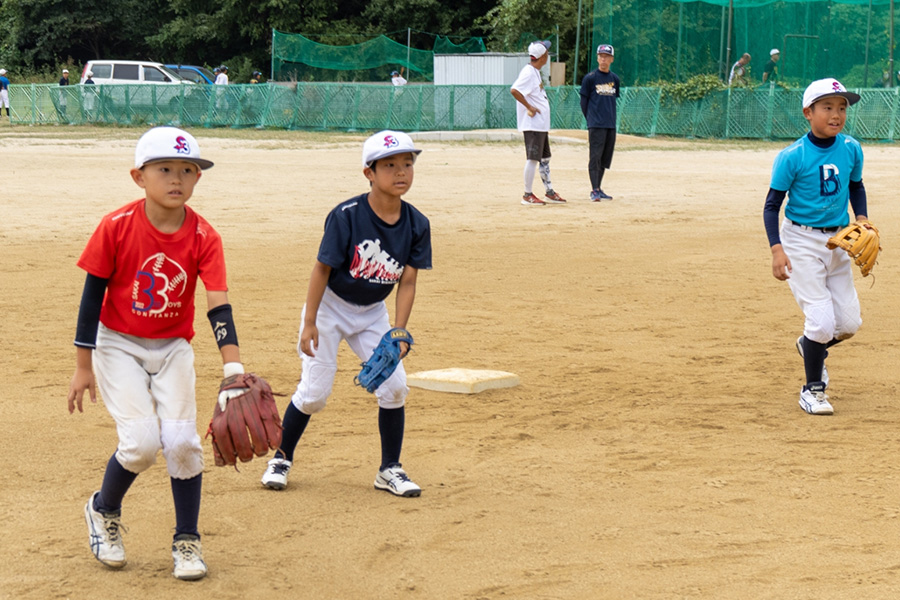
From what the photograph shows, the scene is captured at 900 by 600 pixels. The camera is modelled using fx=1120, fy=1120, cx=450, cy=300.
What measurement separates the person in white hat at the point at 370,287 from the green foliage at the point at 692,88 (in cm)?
2499

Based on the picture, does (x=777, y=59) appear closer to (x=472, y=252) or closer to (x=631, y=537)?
(x=472, y=252)

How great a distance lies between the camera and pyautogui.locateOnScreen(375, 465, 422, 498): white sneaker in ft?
15.1

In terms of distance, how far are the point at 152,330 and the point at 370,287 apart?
1045mm

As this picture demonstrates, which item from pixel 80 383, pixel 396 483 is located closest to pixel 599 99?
pixel 396 483

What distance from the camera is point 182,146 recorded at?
369 cm

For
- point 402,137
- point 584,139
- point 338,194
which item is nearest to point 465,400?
point 402,137

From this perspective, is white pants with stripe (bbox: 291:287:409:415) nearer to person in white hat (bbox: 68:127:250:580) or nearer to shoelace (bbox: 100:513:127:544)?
person in white hat (bbox: 68:127:250:580)

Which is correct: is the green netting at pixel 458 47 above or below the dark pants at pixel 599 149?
above

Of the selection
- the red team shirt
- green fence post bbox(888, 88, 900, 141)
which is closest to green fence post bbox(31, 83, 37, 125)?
green fence post bbox(888, 88, 900, 141)

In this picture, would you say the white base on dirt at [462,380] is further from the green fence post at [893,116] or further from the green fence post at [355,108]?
the green fence post at [355,108]

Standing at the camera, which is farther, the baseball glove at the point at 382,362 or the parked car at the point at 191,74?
the parked car at the point at 191,74

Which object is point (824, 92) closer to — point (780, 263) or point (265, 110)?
point (780, 263)

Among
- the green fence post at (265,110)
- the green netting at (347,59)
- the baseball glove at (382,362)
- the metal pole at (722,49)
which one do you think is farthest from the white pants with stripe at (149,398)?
the green netting at (347,59)

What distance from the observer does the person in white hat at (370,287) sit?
176 inches
